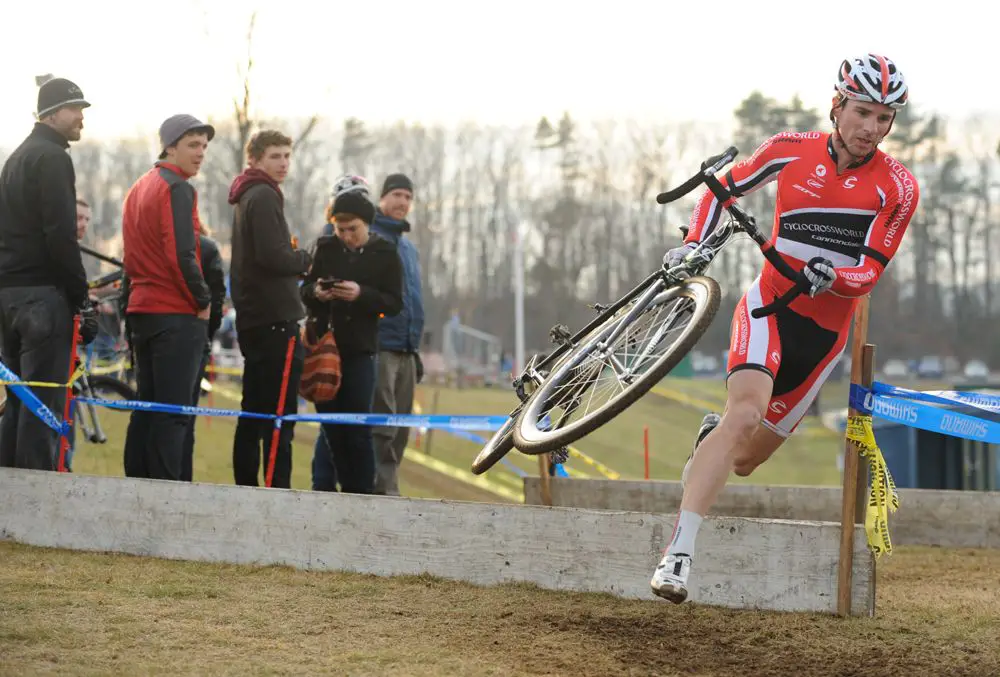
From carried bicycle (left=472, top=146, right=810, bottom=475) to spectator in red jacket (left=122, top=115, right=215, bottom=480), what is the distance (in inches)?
102

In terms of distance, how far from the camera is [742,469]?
277 inches

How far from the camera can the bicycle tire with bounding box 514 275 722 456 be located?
5.64 meters

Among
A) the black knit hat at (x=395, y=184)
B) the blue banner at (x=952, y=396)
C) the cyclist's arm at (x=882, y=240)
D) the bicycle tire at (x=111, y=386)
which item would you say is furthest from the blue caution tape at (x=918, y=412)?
the bicycle tire at (x=111, y=386)

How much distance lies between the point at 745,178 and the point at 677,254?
1.69 feet

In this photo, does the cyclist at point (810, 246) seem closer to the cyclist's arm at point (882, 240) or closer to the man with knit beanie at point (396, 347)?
the cyclist's arm at point (882, 240)

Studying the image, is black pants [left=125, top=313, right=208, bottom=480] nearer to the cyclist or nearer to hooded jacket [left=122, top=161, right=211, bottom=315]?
hooded jacket [left=122, top=161, right=211, bottom=315]

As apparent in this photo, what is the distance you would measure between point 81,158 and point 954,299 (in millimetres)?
42014

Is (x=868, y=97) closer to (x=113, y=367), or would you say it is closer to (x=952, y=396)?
(x=952, y=396)

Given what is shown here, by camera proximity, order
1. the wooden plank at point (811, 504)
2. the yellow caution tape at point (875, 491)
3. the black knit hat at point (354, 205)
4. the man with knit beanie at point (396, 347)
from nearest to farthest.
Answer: the yellow caution tape at point (875, 491), the black knit hat at point (354, 205), the wooden plank at point (811, 504), the man with knit beanie at point (396, 347)

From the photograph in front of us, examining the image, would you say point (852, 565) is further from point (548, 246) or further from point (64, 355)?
point (548, 246)

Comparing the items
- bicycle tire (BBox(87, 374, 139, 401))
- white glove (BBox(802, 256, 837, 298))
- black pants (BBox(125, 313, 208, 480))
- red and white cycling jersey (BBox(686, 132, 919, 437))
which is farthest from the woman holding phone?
white glove (BBox(802, 256, 837, 298))

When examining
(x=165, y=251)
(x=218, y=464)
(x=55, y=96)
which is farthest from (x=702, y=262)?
(x=218, y=464)

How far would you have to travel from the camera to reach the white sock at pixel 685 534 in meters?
5.73

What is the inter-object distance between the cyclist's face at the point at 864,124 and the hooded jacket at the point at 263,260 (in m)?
3.89
